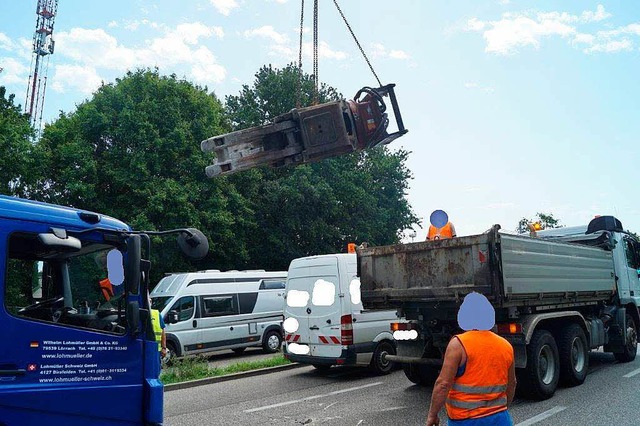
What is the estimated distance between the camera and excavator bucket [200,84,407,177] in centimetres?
900

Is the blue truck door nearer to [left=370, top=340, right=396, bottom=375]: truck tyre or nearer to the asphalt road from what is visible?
the asphalt road

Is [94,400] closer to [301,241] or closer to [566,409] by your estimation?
[566,409]

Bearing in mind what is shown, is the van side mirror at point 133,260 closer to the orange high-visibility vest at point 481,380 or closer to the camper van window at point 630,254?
the orange high-visibility vest at point 481,380

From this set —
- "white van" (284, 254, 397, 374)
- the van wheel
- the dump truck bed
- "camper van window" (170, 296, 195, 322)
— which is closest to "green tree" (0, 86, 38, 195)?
"camper van window" (170, 296, 195, 322)

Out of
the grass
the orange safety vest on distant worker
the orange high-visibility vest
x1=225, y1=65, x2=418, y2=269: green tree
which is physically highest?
x1=225, y1=65, x2=418, y2=269: green tree

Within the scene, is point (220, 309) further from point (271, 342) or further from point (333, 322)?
point (333, 322)

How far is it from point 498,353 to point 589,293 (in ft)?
24.1

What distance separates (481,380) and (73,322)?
10.3ft

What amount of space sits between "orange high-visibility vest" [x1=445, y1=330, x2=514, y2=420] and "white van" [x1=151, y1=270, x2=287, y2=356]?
11961 millimetres

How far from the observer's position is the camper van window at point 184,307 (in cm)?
1587

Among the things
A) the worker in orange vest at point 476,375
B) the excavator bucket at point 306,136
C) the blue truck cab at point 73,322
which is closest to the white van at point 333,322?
the excavator bucket at point 306,136

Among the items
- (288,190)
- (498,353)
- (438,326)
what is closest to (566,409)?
(438,326)

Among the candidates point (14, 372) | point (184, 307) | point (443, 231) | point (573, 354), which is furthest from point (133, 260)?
point (184, 307)

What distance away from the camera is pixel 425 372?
9852 millimetres
